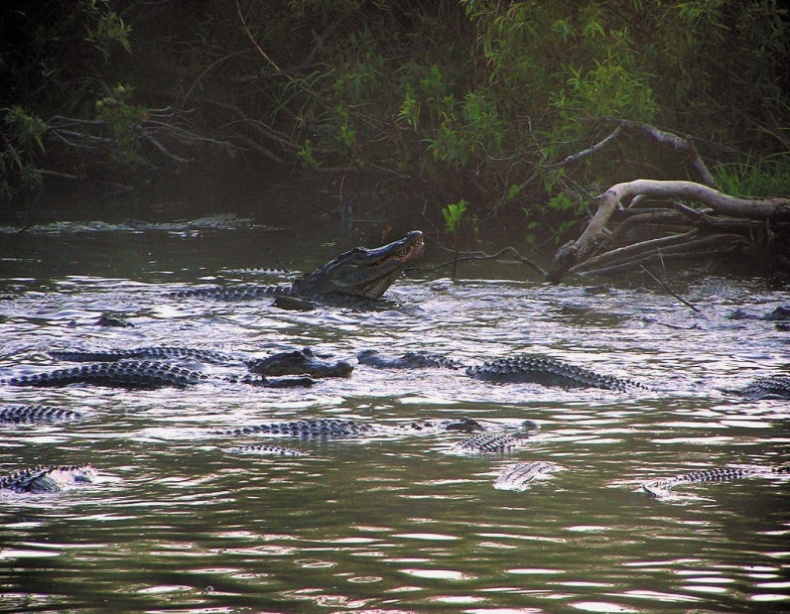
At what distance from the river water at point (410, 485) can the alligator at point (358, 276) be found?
3.12 ft

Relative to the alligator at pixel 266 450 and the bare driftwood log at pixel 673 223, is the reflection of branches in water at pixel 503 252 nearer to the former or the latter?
the bare driftwood log at pixel 673 223

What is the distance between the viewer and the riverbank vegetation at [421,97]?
1300cm

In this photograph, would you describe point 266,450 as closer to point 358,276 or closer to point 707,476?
point 707,476

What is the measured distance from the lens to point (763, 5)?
1283 centimetres

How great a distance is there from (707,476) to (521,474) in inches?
29.4

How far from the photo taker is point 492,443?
528 cm

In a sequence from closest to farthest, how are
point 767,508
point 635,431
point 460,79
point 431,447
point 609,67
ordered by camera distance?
point 767,508, point 431,447, point 635,431, point 609,67, point 460,79

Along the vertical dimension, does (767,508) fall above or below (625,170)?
below

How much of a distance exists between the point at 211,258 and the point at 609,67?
4946 mm

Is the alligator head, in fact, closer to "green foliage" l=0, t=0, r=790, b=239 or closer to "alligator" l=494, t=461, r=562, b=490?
"green foliage" l=0, t=0, r=790, b=239

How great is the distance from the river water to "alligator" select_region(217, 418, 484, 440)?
0.13 meters

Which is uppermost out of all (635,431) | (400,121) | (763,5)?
(763,5)

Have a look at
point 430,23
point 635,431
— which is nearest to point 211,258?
point 430,23

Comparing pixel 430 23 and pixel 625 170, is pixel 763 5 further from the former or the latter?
pixel 430 23
